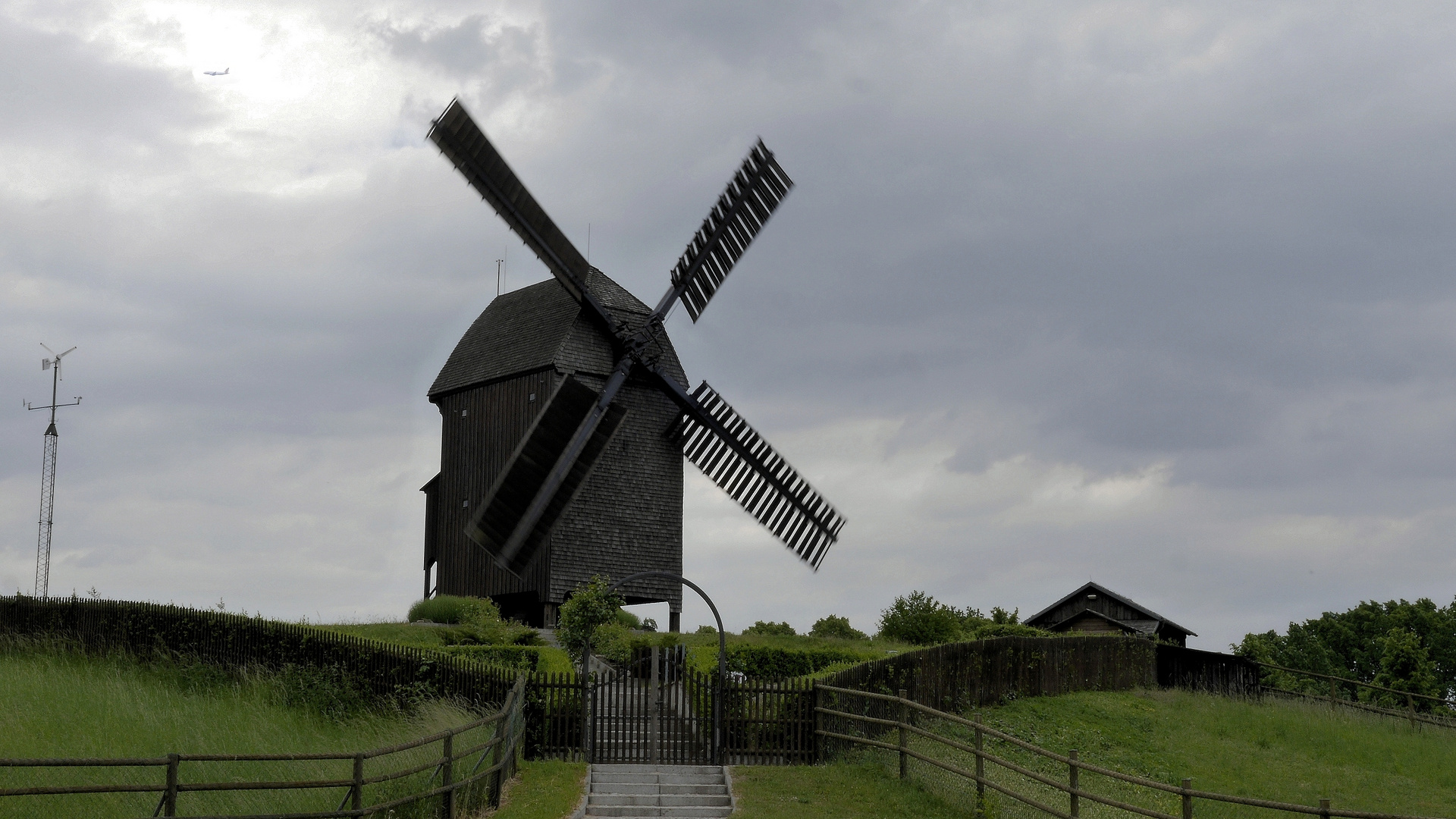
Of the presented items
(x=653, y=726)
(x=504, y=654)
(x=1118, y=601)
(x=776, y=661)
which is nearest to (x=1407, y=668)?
(x=1118, y=601)

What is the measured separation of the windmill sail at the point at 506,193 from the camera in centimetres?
2995

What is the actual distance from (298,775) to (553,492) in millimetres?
11989

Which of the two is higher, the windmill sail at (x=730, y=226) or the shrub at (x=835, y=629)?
the windmill sail at (x=730, y=226)

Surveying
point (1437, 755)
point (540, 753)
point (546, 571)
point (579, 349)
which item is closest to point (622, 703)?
point (540, 753)

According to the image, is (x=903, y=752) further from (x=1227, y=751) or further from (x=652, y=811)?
(x=1227, y=751)

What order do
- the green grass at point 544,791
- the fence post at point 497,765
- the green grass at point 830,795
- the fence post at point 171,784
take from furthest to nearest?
the green grass at point 830,795 < the green grass at point 544,791 < the fence post at point 497,765 < the fence post at point 171,784

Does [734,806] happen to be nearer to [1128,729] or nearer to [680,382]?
[1128,729]

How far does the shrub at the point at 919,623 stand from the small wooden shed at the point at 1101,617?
44.6 ft

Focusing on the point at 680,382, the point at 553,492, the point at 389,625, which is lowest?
the point at 389,625

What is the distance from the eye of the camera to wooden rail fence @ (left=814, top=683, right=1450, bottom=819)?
56.4ft

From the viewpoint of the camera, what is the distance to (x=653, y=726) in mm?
22281

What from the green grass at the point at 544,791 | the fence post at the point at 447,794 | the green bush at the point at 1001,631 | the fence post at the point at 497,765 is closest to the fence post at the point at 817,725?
the green grass at the point at 544,791

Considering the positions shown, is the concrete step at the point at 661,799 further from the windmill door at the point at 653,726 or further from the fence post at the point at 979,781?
the fence post at the point at 979,781

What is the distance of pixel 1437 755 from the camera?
2964 cm
